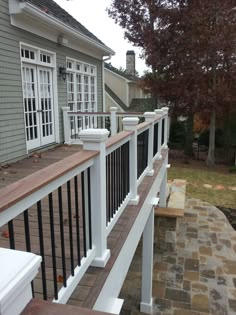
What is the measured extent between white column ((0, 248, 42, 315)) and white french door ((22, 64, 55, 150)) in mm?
5891

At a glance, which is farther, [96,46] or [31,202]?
[96,46]

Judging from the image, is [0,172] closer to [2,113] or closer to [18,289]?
[2,113]

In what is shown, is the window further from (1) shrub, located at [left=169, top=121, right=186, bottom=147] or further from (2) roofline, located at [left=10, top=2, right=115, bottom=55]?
(1) shrub, located at [left=169, top=121, right=186, bottom=147]

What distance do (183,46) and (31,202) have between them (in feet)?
42.0

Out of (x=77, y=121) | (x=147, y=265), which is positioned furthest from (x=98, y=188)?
(x=77, y=121)

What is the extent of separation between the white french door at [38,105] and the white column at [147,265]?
329 centimetres

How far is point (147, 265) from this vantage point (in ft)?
15.9

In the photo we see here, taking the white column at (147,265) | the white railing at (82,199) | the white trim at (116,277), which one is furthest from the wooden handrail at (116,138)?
the white column at (147,265)

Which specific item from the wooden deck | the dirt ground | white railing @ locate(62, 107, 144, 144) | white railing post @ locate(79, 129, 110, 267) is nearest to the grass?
the dirt ground

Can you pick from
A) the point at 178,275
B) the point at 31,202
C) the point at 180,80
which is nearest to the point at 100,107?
the point at 180,80

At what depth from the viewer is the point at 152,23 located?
520 inches

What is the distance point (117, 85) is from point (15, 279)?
21.7m

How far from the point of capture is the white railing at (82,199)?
3.89 ft

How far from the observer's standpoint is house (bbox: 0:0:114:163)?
5395mm
